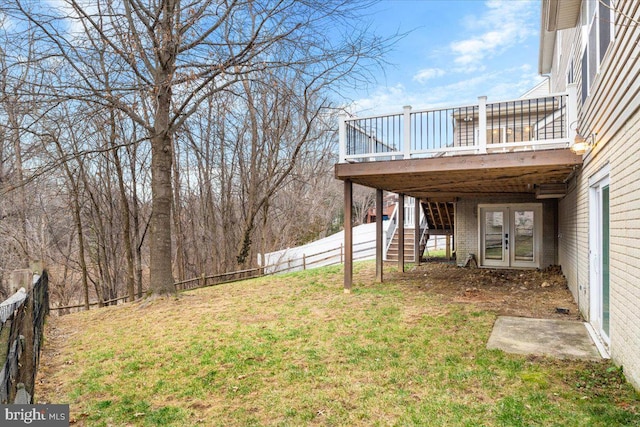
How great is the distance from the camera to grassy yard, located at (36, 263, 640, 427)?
310 cm

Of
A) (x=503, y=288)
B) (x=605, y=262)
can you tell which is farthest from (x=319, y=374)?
(x=503, y=288)

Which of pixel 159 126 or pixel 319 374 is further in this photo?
pixel 159 126

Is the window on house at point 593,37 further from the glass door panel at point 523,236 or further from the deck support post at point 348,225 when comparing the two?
the glass door panel at point 523,236

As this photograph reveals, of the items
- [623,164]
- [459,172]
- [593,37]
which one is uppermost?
[593,37]

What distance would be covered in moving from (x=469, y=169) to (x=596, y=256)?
2.37 m

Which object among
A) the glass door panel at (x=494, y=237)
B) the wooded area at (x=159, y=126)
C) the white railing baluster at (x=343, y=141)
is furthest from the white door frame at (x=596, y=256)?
the glass door panel at (x=494, y=237)

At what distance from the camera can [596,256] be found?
16.6 feet

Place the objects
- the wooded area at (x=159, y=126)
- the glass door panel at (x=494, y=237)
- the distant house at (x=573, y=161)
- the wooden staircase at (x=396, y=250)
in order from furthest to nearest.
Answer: the wooden staircase at (x=396, y=250), the glass door panel at (x=494, y=237), the wooded area at (x=159, y=126), the distant house at (x=573, y=161)

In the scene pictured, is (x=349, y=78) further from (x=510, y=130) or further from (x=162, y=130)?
(x=510, y=130)

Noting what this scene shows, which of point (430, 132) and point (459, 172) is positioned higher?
point (430, 132)

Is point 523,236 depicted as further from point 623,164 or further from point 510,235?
point 623,164

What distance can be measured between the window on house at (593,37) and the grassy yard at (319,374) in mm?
3572

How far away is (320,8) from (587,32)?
400 cm

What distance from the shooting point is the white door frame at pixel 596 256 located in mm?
4750
